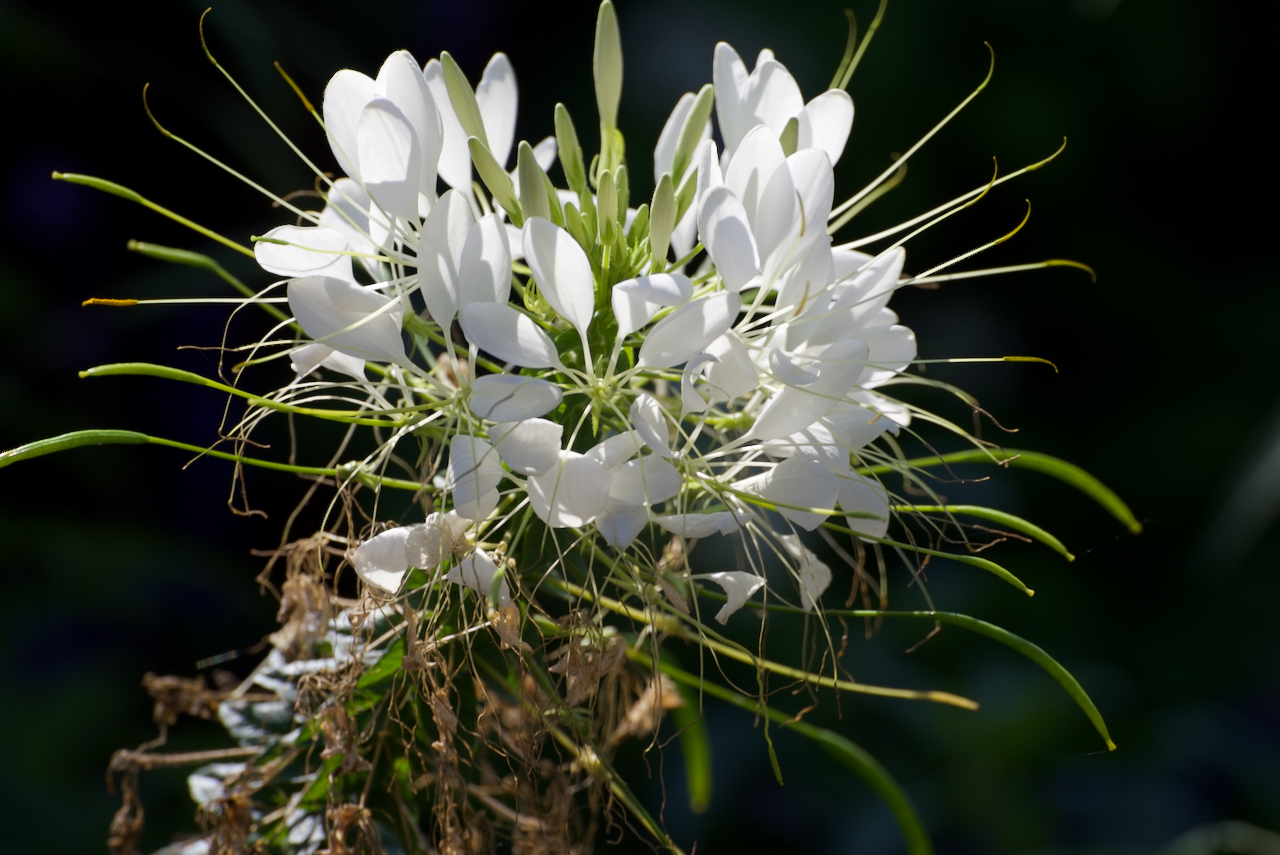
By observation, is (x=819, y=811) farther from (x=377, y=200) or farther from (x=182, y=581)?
(x=377, y=200)

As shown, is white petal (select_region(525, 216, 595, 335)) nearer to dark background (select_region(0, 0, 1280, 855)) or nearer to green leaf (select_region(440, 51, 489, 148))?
green leaf (select_region(440, 51, 489, 148))

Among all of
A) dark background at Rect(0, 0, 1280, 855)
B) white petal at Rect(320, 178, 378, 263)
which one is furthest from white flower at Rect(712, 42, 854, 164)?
dark background at Rect(0, 0, 1280, 855)

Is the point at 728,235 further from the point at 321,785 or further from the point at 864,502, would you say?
the point at 321,785

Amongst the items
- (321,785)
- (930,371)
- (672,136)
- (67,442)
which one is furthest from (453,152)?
(930,371)

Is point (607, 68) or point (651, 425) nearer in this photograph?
point (651, 425)

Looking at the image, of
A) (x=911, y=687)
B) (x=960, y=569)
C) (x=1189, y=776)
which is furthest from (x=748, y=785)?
(x=1189, y=776)
